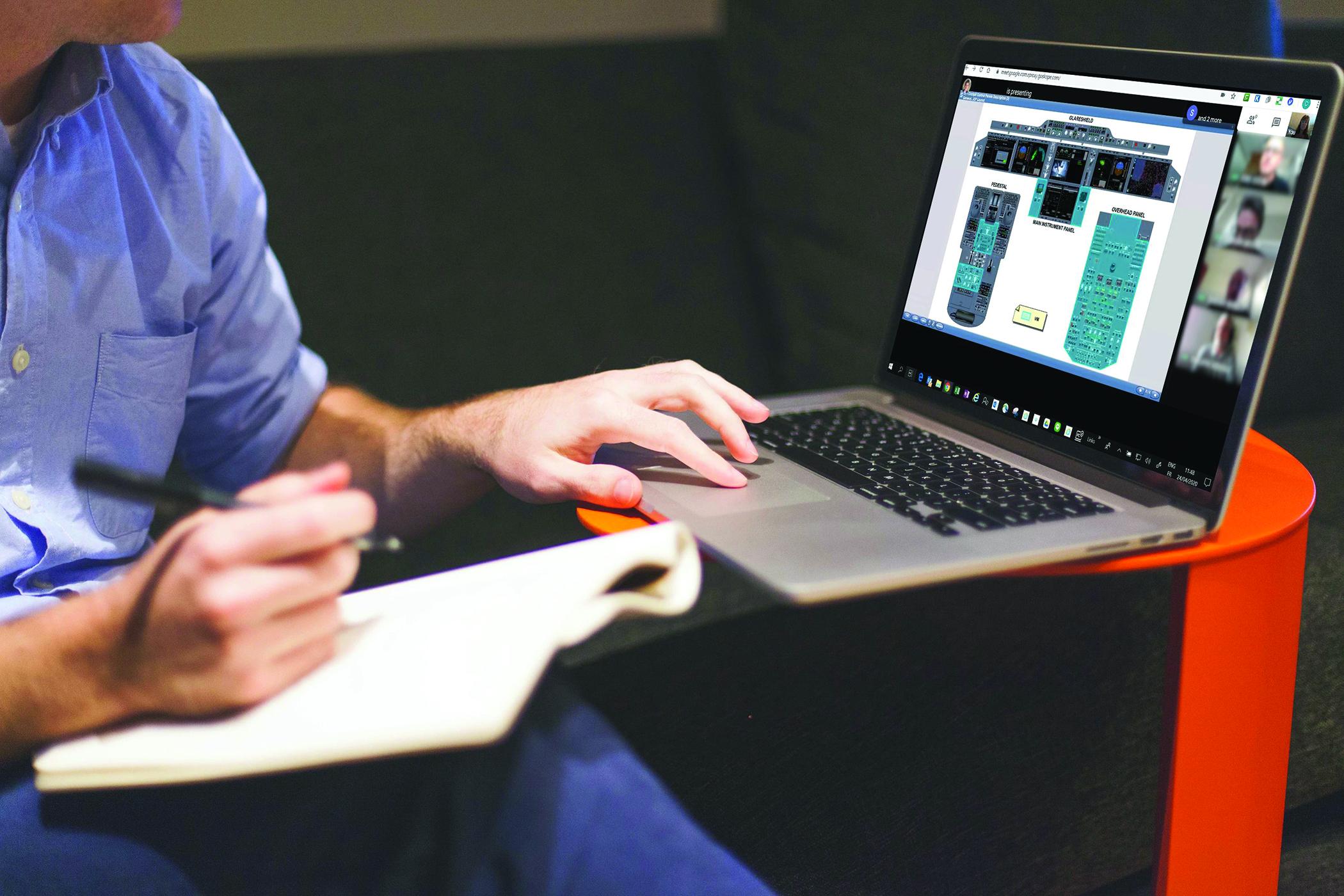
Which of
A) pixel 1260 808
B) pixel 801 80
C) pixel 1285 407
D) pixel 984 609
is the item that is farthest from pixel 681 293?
pixel 1260 808

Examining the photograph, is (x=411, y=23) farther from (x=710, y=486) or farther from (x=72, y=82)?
(x=710, y=486)

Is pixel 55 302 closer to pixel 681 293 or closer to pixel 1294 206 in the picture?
pixel 1294 206

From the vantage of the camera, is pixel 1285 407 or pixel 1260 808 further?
pixel 1285 407

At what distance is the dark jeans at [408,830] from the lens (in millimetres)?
546

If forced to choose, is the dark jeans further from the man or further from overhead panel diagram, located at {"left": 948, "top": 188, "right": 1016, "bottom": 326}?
overhead panel diagram, located at {"left": 948, "top": 188, "right": 1016, "bottom": 326}

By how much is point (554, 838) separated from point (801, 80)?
4.63 feet

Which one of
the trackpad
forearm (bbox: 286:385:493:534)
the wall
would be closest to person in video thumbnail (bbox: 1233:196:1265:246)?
the trackpad

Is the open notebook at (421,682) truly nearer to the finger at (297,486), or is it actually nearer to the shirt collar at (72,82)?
the finger at (297,486)

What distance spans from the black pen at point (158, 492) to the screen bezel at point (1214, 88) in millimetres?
553

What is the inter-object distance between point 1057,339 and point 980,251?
5.0 inches

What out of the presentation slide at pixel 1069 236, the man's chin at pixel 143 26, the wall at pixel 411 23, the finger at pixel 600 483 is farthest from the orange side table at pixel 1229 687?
the wall at pixel 411 23

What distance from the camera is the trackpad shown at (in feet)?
Answer: 2.60

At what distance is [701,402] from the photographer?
0.83m

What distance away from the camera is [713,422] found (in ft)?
2.73
